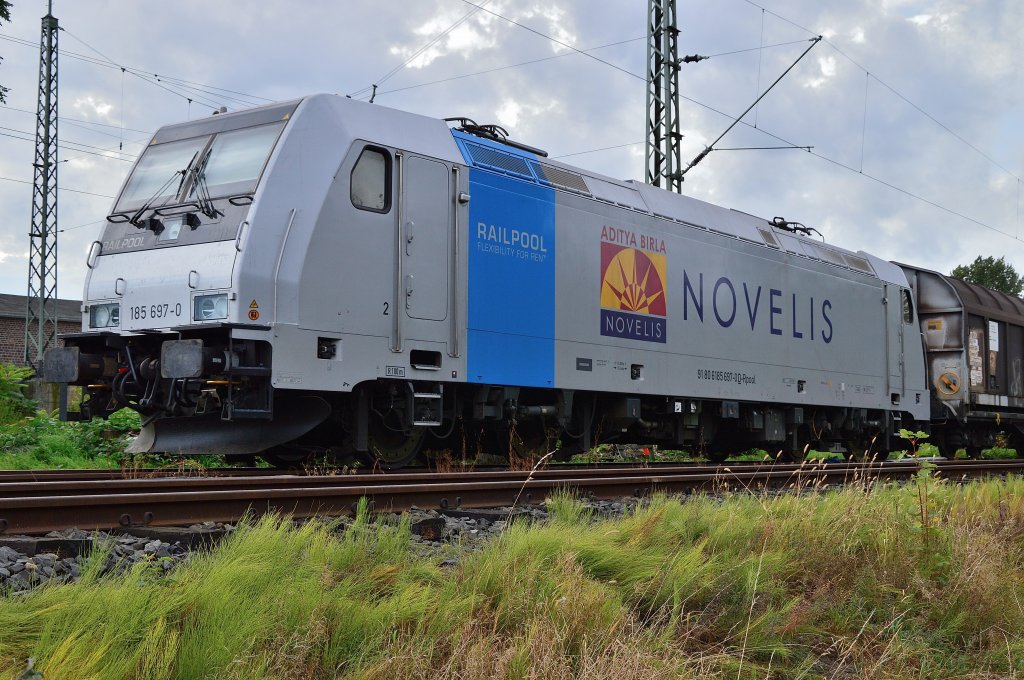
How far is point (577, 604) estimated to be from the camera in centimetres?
426

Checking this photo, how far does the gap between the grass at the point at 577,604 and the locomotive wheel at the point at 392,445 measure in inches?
146

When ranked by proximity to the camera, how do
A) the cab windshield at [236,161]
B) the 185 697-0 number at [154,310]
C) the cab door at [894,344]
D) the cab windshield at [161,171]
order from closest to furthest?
the 185 697-0 number at [154,310] < the cab windshield at [236,161] < the cab windshield at [161,171] < the cab door at [894,344]

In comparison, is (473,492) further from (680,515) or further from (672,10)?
(672,10)

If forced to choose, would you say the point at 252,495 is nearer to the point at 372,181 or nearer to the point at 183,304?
the point at 183,304

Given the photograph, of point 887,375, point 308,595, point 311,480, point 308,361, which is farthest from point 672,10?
point 308,595

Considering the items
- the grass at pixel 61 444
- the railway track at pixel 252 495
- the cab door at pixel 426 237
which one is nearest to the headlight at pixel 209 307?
the railway track at pixel 252 495

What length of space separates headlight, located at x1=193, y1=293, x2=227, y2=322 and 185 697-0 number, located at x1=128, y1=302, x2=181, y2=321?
0.27 metres

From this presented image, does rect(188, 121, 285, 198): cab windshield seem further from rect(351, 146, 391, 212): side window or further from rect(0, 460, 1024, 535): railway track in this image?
rect(0, 460, 1024, 535): railway track

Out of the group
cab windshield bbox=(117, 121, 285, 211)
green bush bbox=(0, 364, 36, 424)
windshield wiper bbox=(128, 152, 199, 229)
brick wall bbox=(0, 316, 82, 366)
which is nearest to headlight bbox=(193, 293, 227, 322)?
cab windshield bbox=(117, 121, 285, 211)

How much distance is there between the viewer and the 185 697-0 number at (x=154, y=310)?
357 inches

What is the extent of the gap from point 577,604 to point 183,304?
19.4ft

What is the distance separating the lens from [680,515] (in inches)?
257

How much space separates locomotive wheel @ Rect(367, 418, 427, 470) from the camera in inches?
401

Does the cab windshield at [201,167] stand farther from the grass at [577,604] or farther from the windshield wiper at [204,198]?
the grass at [577,604]
